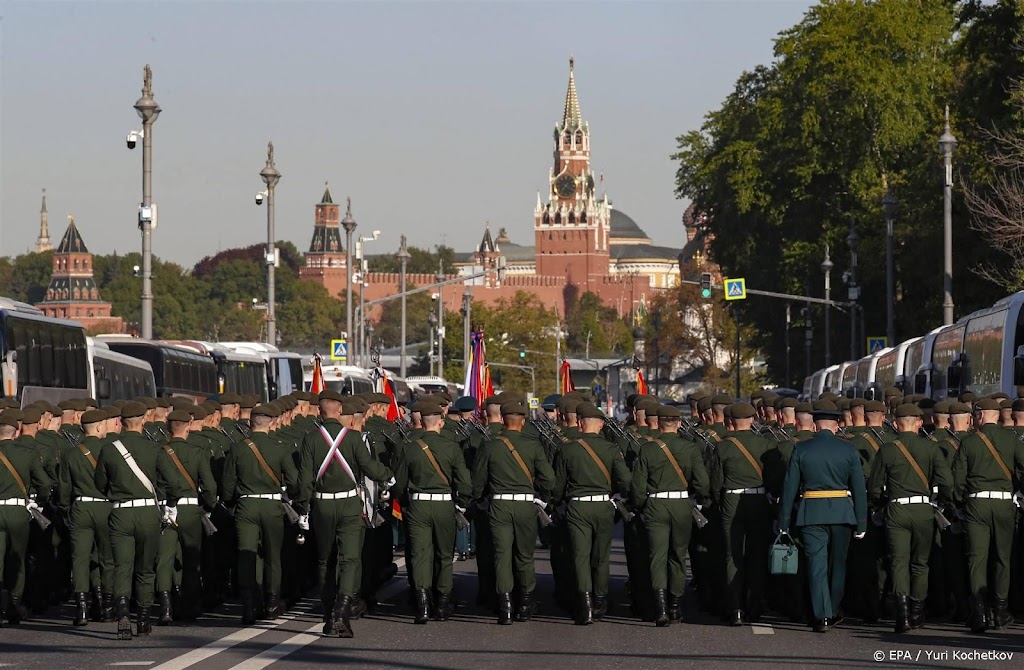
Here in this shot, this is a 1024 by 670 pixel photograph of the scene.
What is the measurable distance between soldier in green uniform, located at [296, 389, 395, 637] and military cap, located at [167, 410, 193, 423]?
110 cm

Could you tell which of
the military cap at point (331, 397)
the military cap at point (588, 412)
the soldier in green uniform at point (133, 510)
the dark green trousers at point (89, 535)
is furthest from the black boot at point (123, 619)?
the military cap at point (588, 412)

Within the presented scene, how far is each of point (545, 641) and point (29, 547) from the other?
4531 mm

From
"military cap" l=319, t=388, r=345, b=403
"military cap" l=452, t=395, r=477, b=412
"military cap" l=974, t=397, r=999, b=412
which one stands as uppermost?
"military cap" l=319, t=388, r=345, b=403

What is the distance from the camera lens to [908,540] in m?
14.1

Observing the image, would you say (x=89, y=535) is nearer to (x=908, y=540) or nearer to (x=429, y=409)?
(x=429, y=409)

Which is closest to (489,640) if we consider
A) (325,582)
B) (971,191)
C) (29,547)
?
(325,582)

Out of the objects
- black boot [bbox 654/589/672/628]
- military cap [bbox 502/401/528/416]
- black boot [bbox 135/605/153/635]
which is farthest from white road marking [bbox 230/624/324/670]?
black boot [bbox 654/589/672/628]

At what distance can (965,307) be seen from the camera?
47.0m

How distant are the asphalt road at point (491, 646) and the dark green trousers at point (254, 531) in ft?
1.42

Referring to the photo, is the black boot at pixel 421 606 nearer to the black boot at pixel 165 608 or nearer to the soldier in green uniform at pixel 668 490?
the soldier in green uniform at pixel 668 490

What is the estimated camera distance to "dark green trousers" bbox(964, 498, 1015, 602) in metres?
14.0

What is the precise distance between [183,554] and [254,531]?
69 centimetres

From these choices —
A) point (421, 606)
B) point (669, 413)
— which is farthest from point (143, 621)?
point (669, 413)

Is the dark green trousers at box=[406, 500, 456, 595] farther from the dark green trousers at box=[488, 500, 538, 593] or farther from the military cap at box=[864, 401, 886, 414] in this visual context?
the military cap at box=[864, 401, 886, 414]
